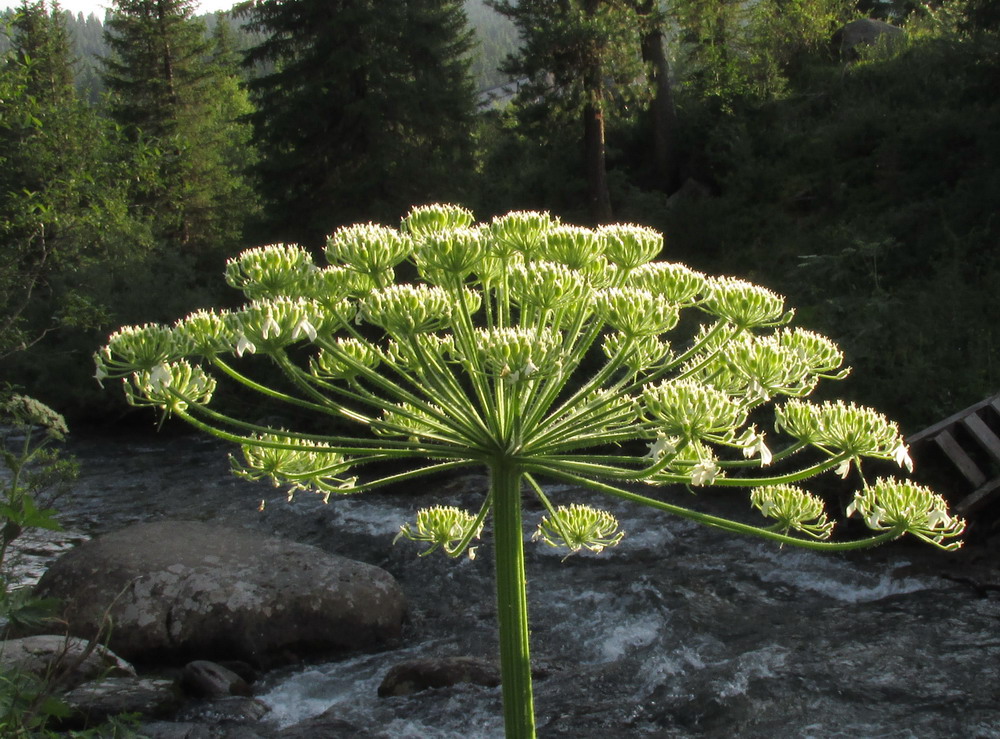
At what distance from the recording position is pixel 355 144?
24.9m

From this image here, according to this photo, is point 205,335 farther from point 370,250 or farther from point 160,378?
point 370,250

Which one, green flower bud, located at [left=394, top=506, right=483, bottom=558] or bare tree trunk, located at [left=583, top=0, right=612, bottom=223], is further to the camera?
bare tree trunk, located at [left=583, top=0, right=612, bottom=223]

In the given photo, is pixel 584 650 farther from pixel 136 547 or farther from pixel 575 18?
pixel 575 18

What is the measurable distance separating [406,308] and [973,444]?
11.8 metres

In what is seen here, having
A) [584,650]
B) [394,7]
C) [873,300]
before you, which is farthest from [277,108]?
[584,650]

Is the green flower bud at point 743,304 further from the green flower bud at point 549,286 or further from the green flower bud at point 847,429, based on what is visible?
the green flower bud at point 549,286

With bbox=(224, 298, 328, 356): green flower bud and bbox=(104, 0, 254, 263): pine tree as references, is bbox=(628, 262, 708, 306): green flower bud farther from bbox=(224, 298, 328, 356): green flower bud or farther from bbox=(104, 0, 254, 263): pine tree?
bbox=(104, 0, 254, 263): pine tree

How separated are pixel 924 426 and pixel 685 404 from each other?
12.1m

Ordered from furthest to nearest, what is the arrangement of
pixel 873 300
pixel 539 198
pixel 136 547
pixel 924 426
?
pixel 539 198, pixel 873 300, pixel 924 426, pixel 136 547

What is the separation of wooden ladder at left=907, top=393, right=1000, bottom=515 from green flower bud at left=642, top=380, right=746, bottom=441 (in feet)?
32.9

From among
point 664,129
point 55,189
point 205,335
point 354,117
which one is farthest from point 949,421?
point 664,129

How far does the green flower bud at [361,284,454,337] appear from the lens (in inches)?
105

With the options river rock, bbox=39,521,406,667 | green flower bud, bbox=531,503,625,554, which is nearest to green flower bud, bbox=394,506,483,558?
green flower bud, bbox=531,503,625,554

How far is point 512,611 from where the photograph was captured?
2504 millimetres
